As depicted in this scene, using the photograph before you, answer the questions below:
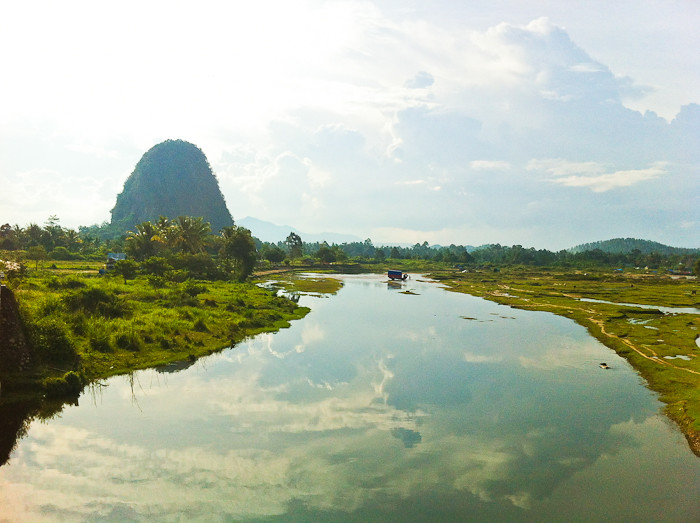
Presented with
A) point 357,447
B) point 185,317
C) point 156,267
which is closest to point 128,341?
point 185,317

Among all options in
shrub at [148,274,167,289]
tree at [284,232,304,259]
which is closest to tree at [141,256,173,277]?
shrub at [148,274,167,289]

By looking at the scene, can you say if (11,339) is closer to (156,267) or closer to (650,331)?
(156,267)

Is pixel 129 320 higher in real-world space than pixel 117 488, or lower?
higher

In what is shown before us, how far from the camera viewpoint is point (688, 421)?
22906mm

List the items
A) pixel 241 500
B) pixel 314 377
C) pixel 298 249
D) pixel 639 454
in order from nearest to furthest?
pixel 241 500 → pixel 639 454 → pixel 314 377 → pixel 298 249

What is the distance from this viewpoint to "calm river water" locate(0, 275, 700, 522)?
15438mm

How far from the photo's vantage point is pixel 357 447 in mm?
19781

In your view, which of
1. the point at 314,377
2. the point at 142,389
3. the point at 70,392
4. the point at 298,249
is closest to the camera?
the point at 70,392

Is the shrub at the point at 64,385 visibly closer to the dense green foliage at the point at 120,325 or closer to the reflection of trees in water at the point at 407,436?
the dense green foliage at the point at 120,325

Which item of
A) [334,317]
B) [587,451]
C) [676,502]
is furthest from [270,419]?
[334,317]

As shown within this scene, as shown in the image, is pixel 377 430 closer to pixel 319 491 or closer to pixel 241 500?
pixel 319 491

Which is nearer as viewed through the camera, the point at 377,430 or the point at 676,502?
the point at 676,502

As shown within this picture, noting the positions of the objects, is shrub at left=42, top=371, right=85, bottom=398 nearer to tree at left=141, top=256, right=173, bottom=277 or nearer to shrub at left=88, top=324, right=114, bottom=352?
shrub at left=88, top=324, right=114, bottom=352

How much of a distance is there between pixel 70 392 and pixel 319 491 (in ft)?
54.1
